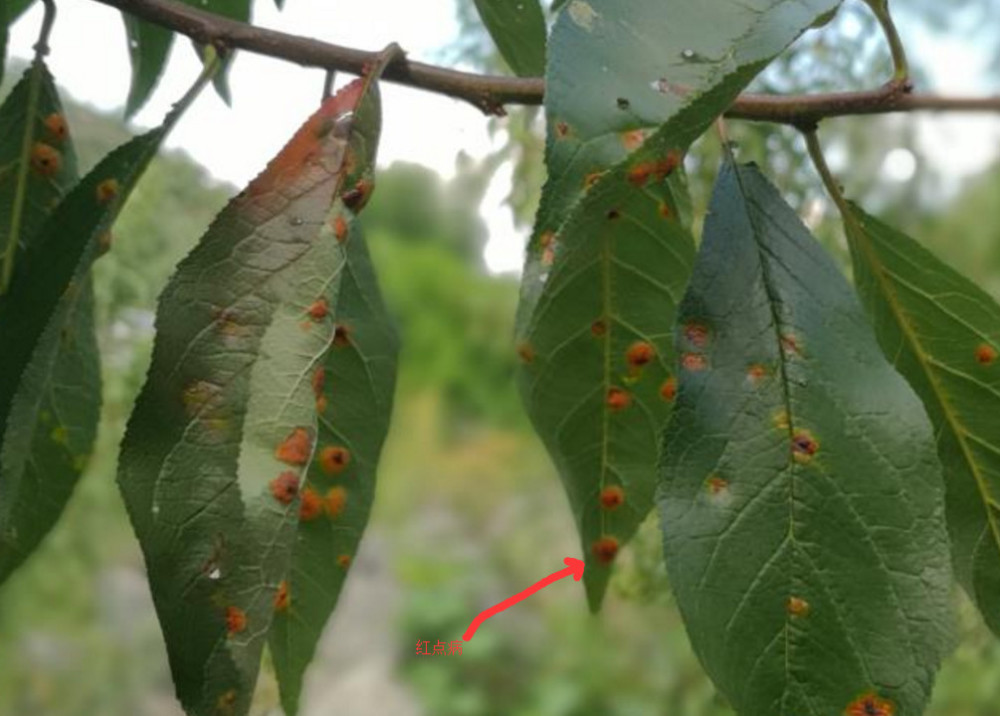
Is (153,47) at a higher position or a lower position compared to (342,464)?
higher

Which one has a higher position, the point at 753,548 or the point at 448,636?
the point at 753,548

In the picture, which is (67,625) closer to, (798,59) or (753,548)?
(798,59)

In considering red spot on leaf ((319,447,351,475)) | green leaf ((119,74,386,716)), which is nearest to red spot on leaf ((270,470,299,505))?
green leaf ((119,74,386,716))

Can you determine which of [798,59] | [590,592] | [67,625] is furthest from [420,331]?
[590,592]

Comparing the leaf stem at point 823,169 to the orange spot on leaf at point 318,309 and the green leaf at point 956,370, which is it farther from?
the orange spot on leaf at point 318,309

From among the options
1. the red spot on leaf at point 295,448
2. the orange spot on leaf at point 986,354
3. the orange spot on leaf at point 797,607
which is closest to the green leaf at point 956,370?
the orange spot on leaf at point 986,354

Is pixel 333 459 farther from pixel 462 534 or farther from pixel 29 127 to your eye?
pixel 462 534

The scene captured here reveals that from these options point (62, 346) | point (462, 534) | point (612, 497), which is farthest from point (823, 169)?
point (462, 534)
